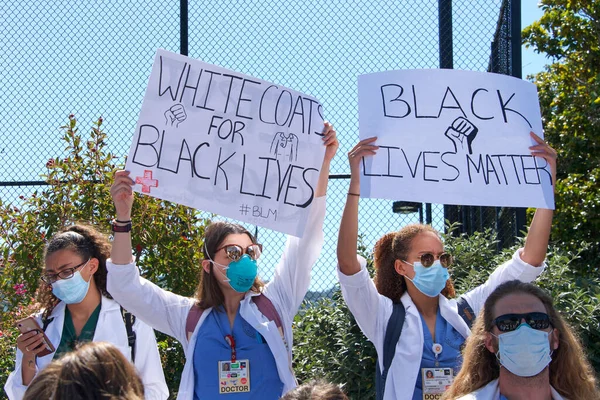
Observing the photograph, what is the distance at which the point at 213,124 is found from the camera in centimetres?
447

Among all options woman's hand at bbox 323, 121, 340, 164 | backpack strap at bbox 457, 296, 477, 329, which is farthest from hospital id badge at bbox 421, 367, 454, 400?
woman's hand at bbox 323, 121, 340, 164

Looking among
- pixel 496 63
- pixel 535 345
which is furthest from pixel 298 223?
pixel 496 63

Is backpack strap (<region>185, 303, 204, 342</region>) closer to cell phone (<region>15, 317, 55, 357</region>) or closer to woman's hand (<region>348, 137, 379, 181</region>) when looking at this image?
cell phone (<region>15, 317, 55, 357</region>)

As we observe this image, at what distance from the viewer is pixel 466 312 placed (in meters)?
4.18

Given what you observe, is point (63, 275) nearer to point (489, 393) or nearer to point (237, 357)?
point (237, 357)

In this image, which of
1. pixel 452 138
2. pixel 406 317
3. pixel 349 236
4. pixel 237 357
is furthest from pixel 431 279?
pixel 237 357

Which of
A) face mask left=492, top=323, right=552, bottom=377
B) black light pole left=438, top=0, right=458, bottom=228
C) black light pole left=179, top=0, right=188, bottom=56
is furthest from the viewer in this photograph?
black light pole left=179, top=0, right=188, bottom=56

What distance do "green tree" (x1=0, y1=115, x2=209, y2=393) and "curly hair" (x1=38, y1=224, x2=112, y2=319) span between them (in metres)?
1.21

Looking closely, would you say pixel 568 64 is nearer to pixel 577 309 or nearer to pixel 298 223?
pixel 577 309

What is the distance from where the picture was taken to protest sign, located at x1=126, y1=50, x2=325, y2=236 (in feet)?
14.1

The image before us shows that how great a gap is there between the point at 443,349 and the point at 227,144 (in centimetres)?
152

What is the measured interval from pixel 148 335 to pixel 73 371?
6.93ft

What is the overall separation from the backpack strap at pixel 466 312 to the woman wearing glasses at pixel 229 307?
2.49ft

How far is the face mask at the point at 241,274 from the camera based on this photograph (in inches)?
161
